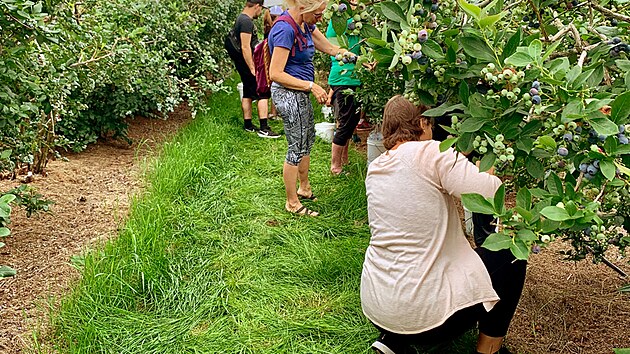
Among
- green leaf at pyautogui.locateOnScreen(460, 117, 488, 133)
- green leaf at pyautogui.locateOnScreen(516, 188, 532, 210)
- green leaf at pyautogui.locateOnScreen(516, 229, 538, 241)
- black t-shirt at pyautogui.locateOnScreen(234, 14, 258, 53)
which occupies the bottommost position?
black t-shirt at pyautogui.locateOnScreen(234, 14, 258, 53)

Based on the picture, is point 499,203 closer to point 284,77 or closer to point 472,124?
point 472,124

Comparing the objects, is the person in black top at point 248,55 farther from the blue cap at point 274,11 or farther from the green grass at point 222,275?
the green grass at point 222,275

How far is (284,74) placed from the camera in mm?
4336

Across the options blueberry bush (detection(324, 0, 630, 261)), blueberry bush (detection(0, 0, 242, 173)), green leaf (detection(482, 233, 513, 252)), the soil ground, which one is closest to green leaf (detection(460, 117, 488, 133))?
blueberry bush (detection(324, 0, 630, 261))

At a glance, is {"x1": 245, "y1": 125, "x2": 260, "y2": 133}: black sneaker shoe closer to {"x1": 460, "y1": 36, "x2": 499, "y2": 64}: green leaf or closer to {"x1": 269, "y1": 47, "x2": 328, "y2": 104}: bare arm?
{"x1": 269, "y1": 47, "x2": 328, "y2": 104}: bare arm

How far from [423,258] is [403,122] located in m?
0.53

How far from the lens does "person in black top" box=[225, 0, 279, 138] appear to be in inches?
285

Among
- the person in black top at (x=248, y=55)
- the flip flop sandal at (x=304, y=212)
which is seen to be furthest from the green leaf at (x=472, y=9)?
the person in black top at (x=248, y=55)

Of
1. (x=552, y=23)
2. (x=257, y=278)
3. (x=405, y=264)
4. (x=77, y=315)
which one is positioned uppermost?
(x=552, y=23)

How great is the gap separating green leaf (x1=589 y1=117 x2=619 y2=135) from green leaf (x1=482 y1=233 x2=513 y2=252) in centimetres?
28

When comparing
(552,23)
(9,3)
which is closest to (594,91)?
(552,23)

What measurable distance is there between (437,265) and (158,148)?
14.7ft

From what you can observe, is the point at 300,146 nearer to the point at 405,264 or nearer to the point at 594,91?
the point at 405,264

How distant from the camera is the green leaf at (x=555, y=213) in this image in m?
1.26
